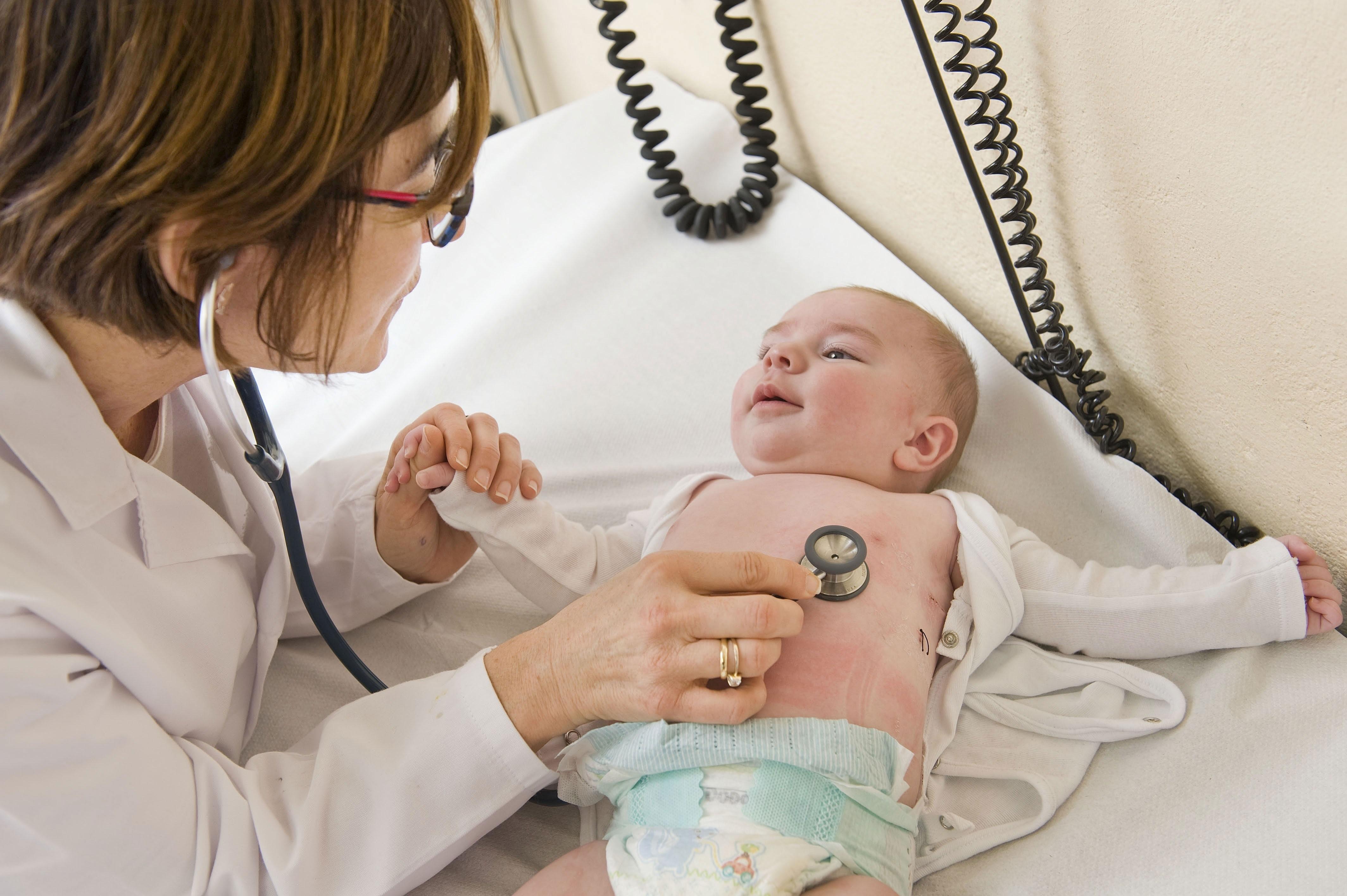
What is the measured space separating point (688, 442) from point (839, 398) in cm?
33

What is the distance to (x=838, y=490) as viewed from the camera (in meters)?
1.33

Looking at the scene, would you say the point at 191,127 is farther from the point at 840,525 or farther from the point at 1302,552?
the point at 1302,552

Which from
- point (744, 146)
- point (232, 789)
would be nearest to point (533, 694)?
point (232, 789)

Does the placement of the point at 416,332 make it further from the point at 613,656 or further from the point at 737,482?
the point at 613,656

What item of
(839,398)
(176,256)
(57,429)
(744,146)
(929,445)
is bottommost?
(929,445)

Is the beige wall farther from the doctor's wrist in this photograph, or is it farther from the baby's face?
the doctor's wrist

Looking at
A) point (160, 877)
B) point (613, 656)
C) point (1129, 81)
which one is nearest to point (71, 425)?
point (160, 877)

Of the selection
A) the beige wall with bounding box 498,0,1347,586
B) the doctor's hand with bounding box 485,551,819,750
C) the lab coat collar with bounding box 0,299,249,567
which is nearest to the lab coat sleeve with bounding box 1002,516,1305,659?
the beige wall with bounding box 498,0,1347,586

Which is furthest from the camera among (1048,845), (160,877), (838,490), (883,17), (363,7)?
(883,17)

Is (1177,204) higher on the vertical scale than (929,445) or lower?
higher

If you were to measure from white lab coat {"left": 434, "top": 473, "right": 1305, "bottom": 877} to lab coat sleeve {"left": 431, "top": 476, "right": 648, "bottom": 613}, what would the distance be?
0.10ft

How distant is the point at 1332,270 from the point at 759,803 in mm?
780

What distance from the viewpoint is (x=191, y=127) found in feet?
2.57

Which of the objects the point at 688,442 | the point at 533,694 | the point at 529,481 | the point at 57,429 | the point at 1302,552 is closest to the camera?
the point at 57,429
